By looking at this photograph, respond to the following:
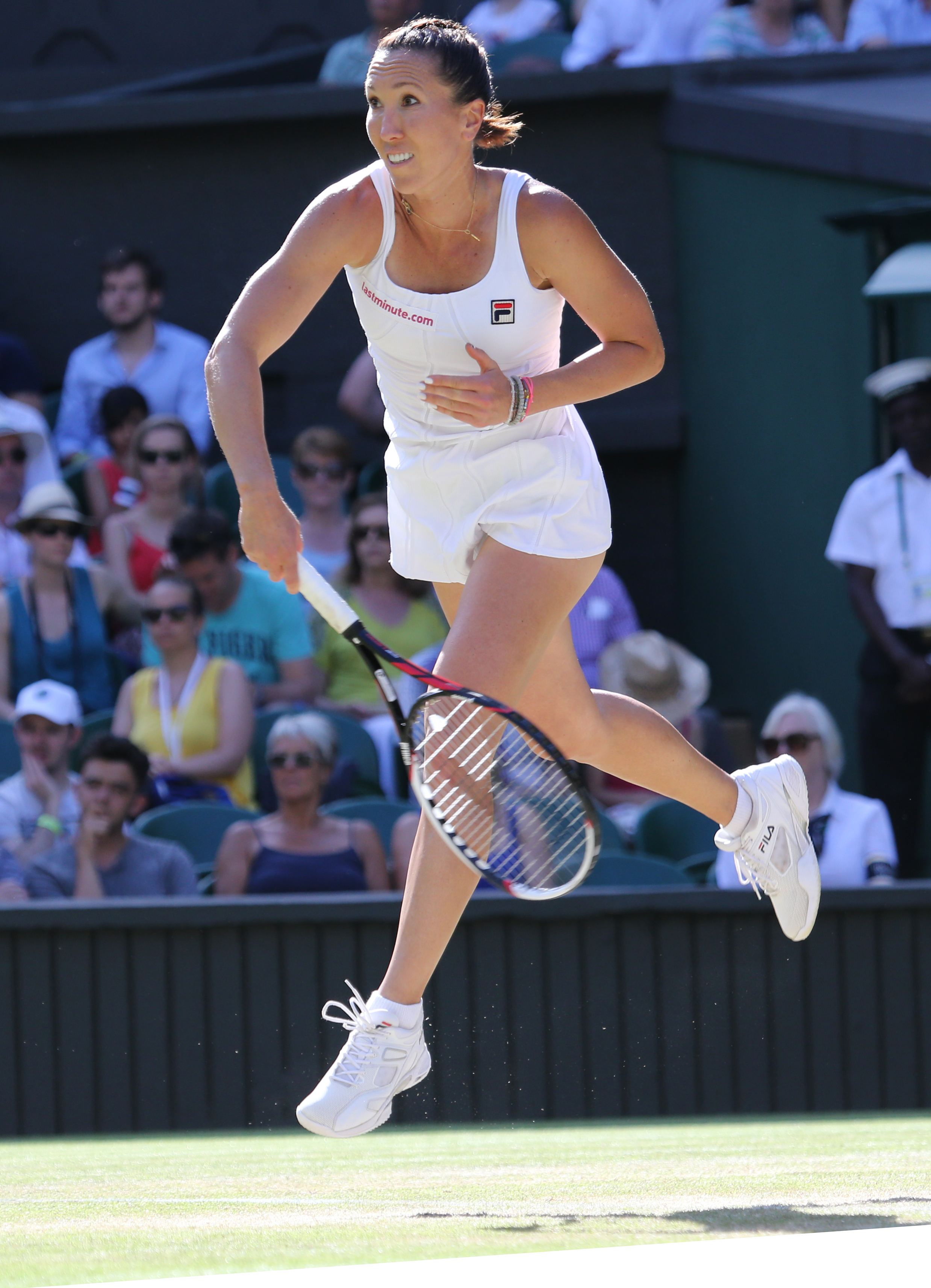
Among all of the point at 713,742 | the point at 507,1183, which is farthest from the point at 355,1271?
the point at 713,742

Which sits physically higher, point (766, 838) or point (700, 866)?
point (766, 838)

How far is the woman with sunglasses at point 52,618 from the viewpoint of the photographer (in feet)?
23.5

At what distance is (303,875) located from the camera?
6137 millimetres

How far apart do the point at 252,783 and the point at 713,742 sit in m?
1.73

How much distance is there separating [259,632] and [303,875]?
1431 mm

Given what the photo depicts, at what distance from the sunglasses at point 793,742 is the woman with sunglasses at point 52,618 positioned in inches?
102

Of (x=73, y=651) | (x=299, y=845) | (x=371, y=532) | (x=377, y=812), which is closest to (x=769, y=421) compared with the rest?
(x=371, y=532)

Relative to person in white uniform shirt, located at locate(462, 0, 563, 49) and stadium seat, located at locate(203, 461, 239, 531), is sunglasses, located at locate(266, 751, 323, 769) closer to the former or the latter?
stadium seat, located at locate(203, 461, 239, 531)

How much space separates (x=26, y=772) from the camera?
6453mm

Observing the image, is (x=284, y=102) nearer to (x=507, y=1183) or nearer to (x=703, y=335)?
(x=703, y=335)

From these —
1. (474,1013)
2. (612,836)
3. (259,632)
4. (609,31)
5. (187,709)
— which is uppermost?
(609,31)

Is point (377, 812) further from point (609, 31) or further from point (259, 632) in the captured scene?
point (609, 31)

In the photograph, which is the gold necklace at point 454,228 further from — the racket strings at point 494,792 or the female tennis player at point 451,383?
the racket strings at point 494,792

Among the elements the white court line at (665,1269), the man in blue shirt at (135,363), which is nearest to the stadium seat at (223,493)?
the man in blue shirt at (135,363)
